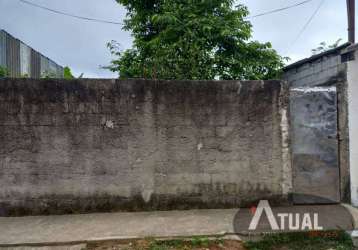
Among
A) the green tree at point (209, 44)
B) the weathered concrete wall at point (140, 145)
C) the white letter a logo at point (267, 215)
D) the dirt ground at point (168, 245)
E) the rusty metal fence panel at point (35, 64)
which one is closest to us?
the dirt ground at point (168, 245)

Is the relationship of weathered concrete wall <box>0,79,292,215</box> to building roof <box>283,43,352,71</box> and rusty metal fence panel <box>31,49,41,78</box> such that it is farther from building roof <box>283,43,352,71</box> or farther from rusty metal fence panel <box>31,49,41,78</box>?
rusty metal fence panel <box>31,49,41,78</box>

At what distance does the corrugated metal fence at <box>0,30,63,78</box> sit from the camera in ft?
26.1

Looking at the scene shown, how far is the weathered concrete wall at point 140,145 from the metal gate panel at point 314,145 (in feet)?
0.64

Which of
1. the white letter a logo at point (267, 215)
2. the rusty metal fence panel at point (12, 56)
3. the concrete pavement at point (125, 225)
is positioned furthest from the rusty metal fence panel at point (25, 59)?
the white letter a logo at point (267, 215)

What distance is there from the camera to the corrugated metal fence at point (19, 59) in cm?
797

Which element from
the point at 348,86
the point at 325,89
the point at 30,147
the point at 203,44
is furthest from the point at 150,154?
the point at 203,44

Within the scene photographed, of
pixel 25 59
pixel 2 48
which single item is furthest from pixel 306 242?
pixel 25 59

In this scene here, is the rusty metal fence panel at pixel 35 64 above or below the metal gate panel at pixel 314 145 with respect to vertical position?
above

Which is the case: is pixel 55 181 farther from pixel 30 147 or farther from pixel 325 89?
pixel 325 89

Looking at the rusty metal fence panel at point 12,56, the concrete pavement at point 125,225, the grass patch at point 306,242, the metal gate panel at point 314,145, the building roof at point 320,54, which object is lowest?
the grass patch at point 306,242

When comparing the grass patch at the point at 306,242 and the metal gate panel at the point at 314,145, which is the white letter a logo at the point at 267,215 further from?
the metal gate panel at the point at 314,145

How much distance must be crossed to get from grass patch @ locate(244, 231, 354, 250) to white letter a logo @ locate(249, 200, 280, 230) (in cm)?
19

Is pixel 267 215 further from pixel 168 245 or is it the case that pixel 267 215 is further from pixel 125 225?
pixel 125 225

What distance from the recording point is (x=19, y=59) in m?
8.77
